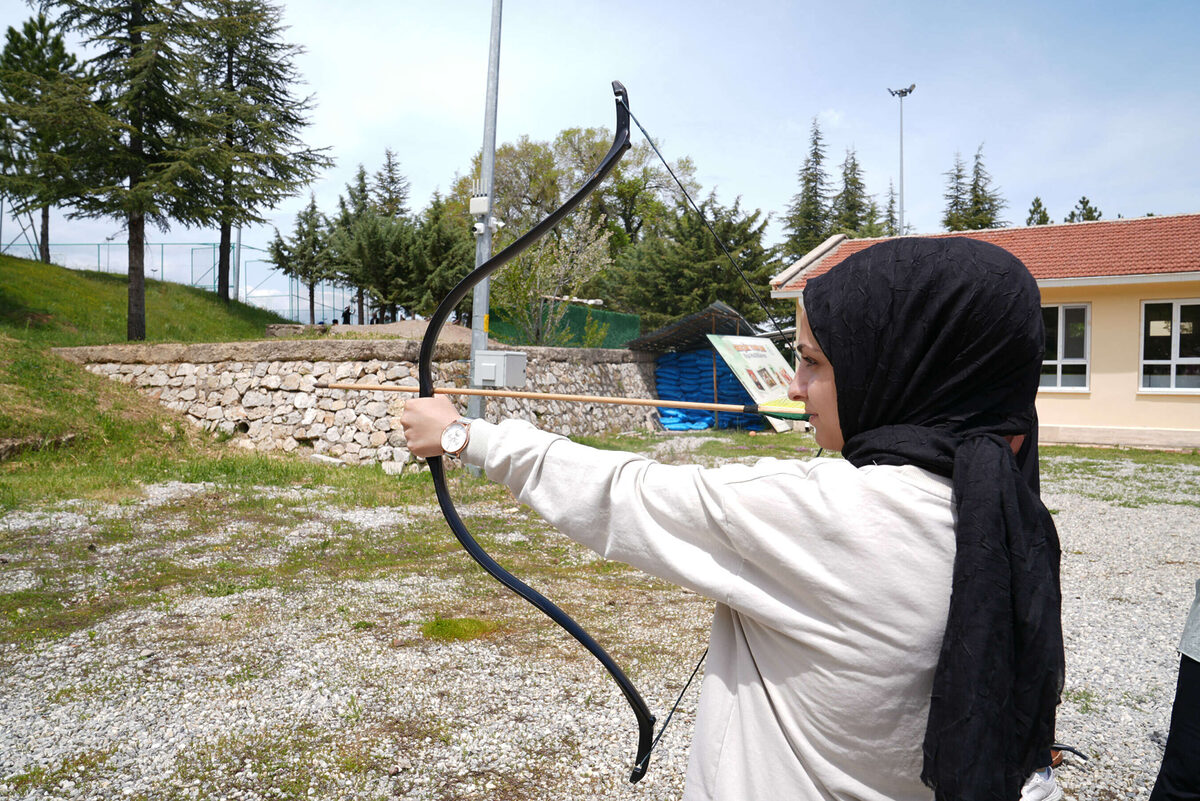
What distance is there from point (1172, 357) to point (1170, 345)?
0.23 metres

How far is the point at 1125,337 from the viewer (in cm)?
1340

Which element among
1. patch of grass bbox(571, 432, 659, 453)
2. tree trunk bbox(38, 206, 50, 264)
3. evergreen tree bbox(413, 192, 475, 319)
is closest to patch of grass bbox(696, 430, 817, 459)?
patch of grass bbox(571, 432, 659, 453)

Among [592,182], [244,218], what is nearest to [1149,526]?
[592,182]

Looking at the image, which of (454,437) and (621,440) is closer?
(454,437)

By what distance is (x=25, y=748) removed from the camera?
9.36 ft

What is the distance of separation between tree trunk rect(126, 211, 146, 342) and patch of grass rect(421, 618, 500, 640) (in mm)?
12535

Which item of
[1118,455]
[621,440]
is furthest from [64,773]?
[1118,455]

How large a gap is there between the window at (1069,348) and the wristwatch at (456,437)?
15012mm

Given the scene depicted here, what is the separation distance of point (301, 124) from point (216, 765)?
21.6m

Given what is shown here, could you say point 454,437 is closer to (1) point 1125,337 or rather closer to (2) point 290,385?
(2) point 290,385

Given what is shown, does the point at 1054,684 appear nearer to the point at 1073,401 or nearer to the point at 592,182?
the point at 592,182

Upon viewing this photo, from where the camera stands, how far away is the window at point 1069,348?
13.8m

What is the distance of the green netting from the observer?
17125 mm

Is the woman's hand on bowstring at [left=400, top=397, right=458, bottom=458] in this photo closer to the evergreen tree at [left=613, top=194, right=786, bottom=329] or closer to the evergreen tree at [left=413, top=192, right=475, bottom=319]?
the evergreen tree at [left=413, top=192, right=475, bottom=319]
